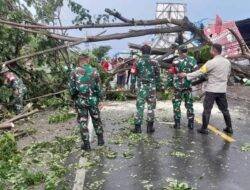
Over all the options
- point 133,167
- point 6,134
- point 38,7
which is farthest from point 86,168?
point 38,7

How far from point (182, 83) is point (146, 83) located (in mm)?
941

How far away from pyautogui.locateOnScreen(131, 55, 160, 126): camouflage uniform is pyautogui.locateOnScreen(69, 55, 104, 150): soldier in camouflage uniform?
1.63m

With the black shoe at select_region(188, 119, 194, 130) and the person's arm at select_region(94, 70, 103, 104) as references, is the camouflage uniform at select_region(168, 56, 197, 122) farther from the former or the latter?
the person's arm at select_region(94, 70, 103, 104)

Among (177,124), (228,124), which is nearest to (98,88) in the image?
(177,124)

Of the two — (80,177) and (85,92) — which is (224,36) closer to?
(85,92)

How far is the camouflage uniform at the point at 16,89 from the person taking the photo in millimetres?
18859

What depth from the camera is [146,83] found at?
13.4 m

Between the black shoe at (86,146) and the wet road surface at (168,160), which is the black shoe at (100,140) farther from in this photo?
the black shoe at (86,146)

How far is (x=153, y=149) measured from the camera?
11711 mm

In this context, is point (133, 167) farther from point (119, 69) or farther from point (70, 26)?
point (119, 69)

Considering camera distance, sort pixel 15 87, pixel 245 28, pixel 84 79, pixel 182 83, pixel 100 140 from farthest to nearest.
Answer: pixel 245 28 → pixel 15 87 → pixel 182 83 → pixel 100 140 → pixel 84 79

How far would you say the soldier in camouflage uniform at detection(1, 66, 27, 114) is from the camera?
61.9ft

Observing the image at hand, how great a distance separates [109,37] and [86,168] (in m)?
5.43

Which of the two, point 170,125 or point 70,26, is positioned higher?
point 70,26
